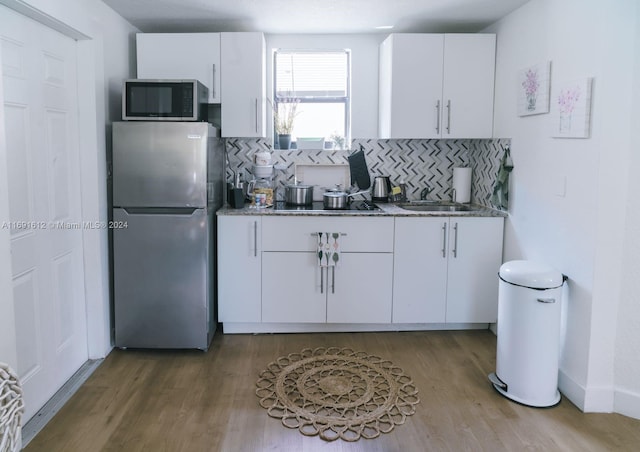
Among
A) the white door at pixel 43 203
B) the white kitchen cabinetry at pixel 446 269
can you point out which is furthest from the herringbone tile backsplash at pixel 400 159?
the white door at pixel 43 203

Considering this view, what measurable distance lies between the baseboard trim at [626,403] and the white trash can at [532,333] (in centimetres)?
28

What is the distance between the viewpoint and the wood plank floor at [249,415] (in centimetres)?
243

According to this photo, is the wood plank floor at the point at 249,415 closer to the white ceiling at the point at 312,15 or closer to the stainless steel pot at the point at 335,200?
the stainless steel pot at the point at 335,200

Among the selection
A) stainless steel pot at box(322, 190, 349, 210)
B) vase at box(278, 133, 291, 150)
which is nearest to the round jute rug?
stainless steel pot at box(322, 190, 349, 210)

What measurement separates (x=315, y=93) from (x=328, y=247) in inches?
54.6

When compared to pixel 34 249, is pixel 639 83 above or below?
above

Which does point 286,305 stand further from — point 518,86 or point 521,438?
point 518,86

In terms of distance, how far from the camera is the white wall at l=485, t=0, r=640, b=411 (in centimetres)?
255

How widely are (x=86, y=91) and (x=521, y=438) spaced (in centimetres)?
300

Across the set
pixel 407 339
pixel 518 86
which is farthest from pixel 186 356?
pixel 518 86

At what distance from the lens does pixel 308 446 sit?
243 centimetres

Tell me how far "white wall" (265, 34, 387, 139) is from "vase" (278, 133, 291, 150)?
180 millimetres

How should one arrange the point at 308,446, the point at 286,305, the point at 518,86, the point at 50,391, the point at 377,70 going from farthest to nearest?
the point at 377,70 < the point at 286,305 < the point at 518,86 < the point at 50,391 < the point at 308,446

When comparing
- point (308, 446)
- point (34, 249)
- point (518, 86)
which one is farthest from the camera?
point (518, 86)
